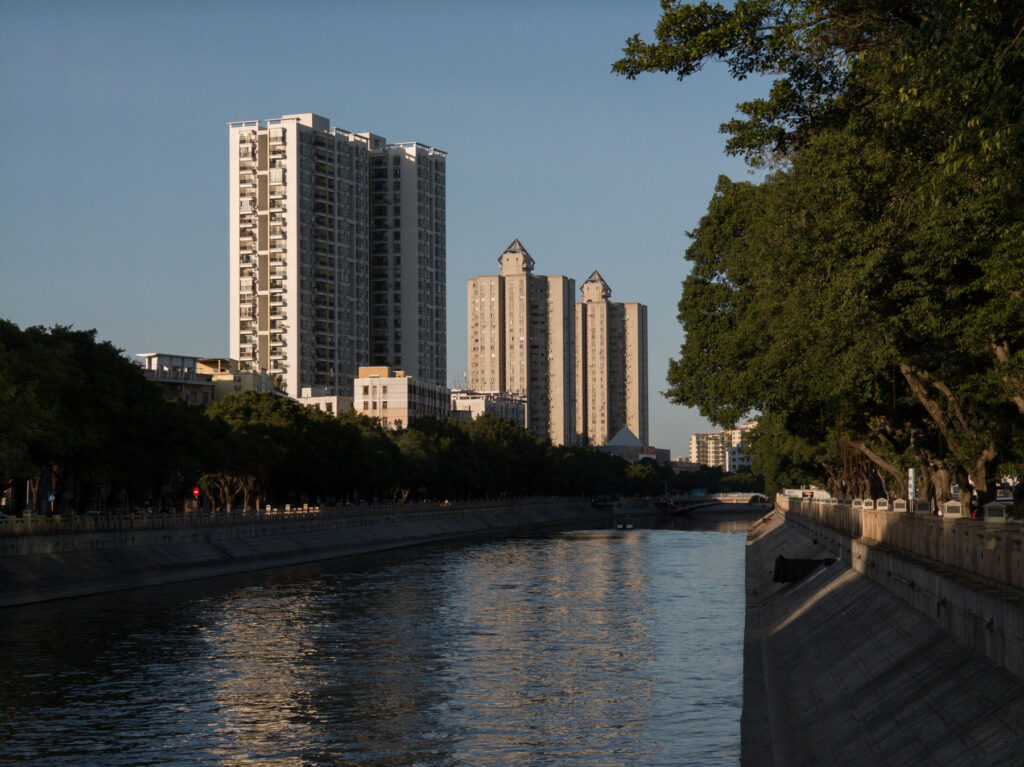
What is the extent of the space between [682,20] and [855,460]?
274 feet

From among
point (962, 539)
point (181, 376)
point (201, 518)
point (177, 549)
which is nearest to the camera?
point (962, 539)

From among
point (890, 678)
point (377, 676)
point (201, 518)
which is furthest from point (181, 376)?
point (890, 678)

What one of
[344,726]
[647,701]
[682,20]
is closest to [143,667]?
[344,726]

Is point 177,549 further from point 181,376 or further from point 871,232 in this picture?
point 181,376

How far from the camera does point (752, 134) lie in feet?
95.4

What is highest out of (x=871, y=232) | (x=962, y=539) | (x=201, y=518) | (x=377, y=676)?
(x=871, y=232)

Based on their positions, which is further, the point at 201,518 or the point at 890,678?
the point at 201,518

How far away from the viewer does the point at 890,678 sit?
23.7 m

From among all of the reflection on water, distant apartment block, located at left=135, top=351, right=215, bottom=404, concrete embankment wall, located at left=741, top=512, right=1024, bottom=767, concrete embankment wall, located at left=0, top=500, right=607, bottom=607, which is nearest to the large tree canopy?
concrete embankment wall, located at left=741, top=512, right=1024, bottom=767

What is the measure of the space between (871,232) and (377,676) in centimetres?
1991

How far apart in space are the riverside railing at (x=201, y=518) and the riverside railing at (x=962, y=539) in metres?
42.7

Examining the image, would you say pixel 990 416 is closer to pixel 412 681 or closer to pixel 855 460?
pixel 412 681

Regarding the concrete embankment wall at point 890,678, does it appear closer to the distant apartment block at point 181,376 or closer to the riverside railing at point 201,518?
the riverside railing at point 201,518

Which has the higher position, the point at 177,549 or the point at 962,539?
the point at 962,539
